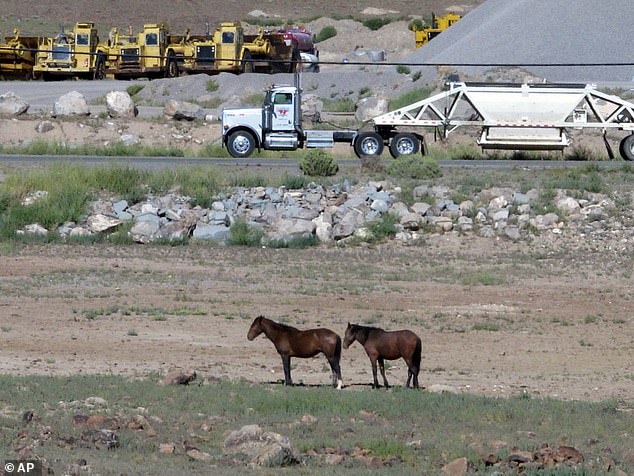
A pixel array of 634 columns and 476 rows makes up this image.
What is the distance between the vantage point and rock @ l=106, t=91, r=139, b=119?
156 feet

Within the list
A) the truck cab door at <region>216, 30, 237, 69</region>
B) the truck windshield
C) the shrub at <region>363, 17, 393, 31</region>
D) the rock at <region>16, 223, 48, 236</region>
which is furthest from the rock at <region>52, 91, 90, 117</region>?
the shrub at <region>363, 17, 393, 31</region>

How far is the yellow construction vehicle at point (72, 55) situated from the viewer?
65.8 m

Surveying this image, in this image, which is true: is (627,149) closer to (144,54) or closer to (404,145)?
(404,145)

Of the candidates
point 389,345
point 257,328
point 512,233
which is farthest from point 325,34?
point 389,345

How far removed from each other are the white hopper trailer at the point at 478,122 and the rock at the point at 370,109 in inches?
517

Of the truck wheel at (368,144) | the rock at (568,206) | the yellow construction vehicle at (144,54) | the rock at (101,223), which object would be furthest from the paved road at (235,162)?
the yellow construction vehicle at (144,54)

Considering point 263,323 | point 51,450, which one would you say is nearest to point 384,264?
point 263,323

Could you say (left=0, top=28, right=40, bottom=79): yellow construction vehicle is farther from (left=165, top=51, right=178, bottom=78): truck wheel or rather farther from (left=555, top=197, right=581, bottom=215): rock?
(left=555, top=197, right=581, bottom=215): rock

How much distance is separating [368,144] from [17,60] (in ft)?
124

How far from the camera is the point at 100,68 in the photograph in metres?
68.5

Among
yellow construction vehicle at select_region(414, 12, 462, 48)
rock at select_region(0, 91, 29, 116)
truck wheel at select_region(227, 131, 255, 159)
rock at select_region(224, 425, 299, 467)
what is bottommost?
rock at select_region(224, 425, 299, 467)

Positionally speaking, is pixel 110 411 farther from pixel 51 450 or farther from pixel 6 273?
pixel 6 273

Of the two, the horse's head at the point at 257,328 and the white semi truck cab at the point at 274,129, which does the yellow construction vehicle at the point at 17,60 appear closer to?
the white semi truck cab at the point at 274,129

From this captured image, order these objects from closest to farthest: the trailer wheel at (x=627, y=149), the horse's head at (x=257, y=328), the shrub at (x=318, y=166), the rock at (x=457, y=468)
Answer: the rock at (x=457, y=468) < the horse's head at (x=257, y=328) < the shrub at (x=318, y=166) < the trailer wheel at (x=627, y=149)
